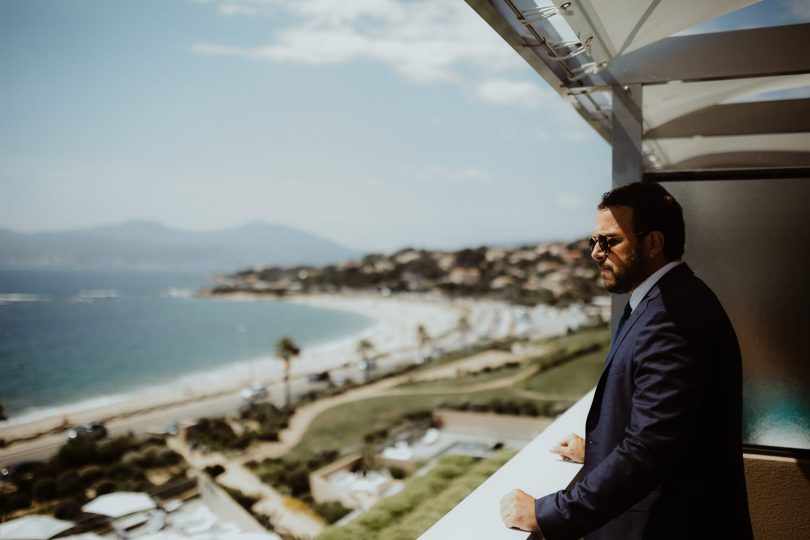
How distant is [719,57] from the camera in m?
1.85

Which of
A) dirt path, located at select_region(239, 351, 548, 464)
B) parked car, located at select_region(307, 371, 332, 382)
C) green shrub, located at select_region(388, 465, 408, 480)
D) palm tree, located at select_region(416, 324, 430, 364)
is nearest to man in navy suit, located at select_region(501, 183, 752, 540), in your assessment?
green shrub, located at select_region(388, 465, 408, 480)

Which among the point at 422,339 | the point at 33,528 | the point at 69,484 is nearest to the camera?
the point at 33,528

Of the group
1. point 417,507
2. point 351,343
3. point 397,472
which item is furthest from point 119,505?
point 351,343

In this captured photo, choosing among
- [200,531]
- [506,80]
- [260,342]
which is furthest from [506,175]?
[200,531]

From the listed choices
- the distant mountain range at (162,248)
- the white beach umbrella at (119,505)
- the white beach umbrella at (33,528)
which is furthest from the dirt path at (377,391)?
the distant mountain range at (162,248)

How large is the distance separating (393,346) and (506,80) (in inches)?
1382

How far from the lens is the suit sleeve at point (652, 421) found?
33.1 inches

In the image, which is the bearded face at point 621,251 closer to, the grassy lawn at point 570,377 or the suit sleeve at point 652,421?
the suit sleeve at point 652,421

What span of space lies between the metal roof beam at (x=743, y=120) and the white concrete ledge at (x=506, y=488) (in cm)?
123

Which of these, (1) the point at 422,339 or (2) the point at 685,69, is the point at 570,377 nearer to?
(1) the point at 422,339

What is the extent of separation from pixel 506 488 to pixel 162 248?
84007 mm

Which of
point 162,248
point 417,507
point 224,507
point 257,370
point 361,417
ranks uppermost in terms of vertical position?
point 162,248

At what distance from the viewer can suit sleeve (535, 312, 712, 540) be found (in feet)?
2.76

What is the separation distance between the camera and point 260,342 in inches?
2126
